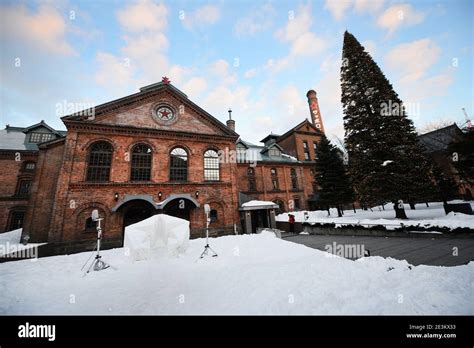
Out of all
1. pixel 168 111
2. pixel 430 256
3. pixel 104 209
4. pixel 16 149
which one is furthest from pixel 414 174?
pixel 16 149

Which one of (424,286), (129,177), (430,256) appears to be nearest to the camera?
(424,286)

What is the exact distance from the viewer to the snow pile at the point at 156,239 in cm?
874

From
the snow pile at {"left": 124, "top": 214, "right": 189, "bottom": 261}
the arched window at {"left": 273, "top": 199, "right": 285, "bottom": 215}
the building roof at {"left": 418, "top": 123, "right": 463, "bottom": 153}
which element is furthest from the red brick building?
the building roof at {"left": 418, "top": 123, "right": 463, "bottom": 153}

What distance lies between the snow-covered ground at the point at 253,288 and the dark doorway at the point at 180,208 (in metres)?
6.90

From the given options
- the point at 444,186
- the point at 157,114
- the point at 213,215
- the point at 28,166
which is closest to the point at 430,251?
the point at 213,215

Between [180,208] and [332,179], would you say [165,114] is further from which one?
[332,179]

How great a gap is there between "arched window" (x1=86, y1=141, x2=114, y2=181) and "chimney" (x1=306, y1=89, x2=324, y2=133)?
115 ft

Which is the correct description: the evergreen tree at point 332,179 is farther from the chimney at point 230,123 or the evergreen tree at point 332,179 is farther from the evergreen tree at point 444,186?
the chimney at point 230,123

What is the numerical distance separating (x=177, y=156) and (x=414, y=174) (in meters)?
18.6

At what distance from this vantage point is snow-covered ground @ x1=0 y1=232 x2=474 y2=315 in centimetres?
368

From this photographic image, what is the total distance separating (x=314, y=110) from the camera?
36.9m

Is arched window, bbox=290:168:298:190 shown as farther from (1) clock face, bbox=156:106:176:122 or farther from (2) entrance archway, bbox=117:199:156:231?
(2) entrance archway, bbox=117:199:156:231
